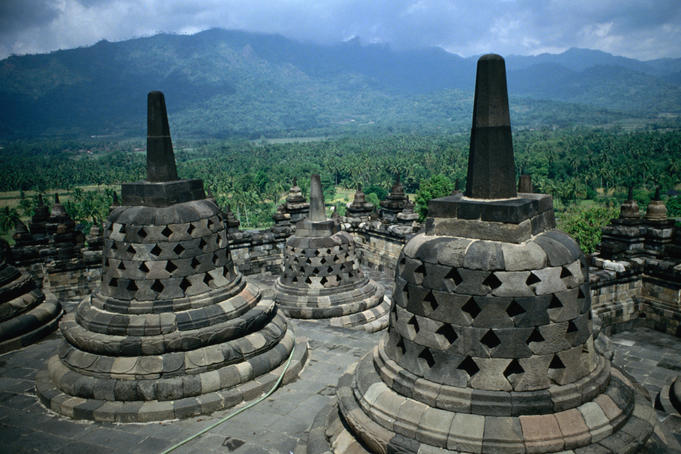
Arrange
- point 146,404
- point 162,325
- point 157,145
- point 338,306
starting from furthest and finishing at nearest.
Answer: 1. point 338,306
2. point 157,145
3. point 162,325
4. point 146,404

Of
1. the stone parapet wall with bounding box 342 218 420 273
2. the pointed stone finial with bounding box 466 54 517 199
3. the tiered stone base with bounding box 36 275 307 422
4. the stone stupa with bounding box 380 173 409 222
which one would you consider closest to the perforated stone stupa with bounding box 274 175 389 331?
the tiered stone base with bounding box 36 275 307 422

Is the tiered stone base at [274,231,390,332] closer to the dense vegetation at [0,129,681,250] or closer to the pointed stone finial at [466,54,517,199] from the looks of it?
the pointed stone finial at [466,54,517,199]

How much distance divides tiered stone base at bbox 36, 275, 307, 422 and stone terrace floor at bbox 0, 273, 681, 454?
0.17 meters

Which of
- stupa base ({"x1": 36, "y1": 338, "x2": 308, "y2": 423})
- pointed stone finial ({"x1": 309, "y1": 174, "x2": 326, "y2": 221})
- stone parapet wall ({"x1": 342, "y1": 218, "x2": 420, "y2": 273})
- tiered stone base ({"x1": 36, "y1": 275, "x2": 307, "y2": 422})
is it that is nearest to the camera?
stupa base ({"x1": 36, "y1": 338, "x2": 308, "y2": 423})

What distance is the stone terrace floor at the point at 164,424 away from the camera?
492cm

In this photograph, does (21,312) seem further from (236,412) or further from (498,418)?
(498,418)

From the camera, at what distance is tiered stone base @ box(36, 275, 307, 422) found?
18.2 ft

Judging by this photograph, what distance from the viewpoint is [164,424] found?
17.6 ft

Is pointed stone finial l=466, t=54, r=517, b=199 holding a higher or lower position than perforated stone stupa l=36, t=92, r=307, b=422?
higher

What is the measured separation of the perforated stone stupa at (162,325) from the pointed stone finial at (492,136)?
4.05m

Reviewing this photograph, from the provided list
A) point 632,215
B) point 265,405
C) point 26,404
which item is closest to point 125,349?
point 26,404


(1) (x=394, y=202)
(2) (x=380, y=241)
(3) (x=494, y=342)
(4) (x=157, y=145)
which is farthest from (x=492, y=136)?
(1) (x=394, y=202)

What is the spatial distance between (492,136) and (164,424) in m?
4.89

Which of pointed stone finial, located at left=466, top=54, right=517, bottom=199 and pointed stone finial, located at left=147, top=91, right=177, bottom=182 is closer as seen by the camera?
pointed stone finial, located at left=466, top=54, right=517, bottom=199
